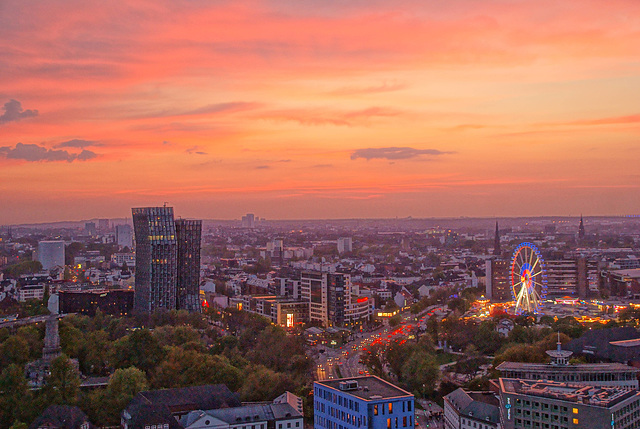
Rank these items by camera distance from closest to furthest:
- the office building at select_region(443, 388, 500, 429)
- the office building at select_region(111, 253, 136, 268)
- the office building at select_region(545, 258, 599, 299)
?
the office building at select_region(443, 388, 500, 429) < the office building at select_region(545, 258, 599, 299) < the office building at select_region(111, 253, 136, 268)

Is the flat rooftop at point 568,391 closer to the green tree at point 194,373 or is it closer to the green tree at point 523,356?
the green tree at point 523,356

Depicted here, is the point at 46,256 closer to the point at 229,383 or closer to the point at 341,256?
the point at 341,256

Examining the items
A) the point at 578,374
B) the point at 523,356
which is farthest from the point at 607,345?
the point at 578,374

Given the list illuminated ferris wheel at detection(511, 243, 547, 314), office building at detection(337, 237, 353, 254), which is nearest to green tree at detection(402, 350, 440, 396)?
illuminated ferris wheel at detection(511, 243, 547, 314)

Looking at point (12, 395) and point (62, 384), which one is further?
point (62, 384)

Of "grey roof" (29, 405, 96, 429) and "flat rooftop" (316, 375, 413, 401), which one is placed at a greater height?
"flat rooftop" (316, 375, 413, 401)

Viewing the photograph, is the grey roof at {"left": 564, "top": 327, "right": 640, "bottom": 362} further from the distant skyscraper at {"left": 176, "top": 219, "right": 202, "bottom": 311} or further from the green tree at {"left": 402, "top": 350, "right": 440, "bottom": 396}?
the distant skyscraper at {"left": 176, "top": 219, "right": 202, "bottom": 311}

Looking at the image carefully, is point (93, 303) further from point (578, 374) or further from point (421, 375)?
point (578, 374)

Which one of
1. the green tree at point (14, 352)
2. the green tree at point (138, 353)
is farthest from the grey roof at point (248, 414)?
the green tree at point (14, 352)
